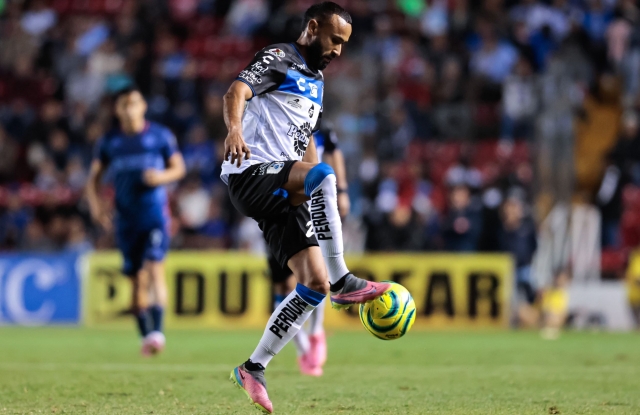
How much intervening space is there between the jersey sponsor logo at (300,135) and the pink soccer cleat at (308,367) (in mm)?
2574

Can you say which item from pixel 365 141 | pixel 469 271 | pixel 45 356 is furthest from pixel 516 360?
pixel 365 141

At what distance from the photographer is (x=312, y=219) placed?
570 centimetres

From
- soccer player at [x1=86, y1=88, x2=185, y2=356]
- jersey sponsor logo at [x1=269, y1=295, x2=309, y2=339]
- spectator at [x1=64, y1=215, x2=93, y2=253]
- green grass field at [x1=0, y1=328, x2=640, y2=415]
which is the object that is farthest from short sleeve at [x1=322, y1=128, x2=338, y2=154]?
spectator at [x1=64, y1=215, x2=93, y2=253]

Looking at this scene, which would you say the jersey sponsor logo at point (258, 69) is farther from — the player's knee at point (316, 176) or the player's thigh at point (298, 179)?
the player's knee at point (316, 176)

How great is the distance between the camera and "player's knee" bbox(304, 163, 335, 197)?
18.2 ft

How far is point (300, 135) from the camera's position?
6.30 m

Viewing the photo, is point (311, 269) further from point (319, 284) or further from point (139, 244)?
point (139, 244)

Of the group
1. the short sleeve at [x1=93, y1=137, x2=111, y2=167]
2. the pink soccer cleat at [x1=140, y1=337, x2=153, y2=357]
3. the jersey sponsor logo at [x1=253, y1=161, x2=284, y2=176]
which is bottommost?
the pink soccer cleat at [x1=140, y1=337, x2=153, y2=357]

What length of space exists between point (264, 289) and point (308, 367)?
23.4 ft

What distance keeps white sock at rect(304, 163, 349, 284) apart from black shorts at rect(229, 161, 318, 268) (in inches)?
9.3

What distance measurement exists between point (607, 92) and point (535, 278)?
403 cm

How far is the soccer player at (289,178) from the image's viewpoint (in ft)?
18.5

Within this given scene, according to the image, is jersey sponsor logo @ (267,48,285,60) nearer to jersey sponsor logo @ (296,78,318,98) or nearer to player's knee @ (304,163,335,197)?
jersey sponsor logo @ (296,78,318,98)

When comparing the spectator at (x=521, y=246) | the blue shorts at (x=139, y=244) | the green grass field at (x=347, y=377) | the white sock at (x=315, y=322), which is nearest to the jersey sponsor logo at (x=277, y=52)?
the green grass field at (x=347, y=377)
